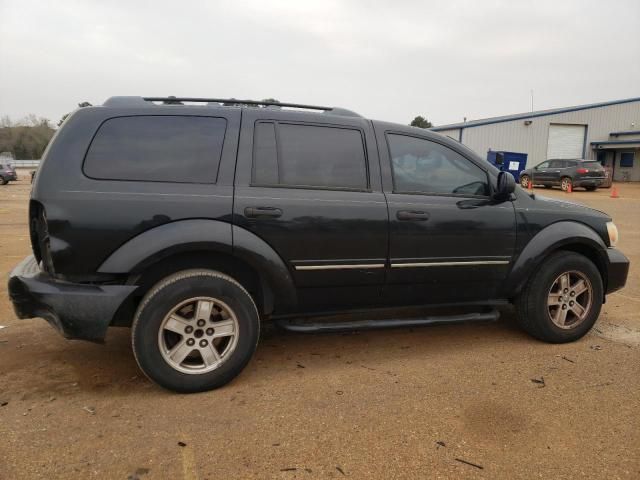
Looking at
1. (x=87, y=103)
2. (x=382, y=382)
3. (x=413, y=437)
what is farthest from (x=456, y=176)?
(x=87, y=103)

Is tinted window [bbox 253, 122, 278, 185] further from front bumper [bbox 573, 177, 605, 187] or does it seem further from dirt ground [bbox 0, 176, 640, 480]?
front bumper [bbox 573, 177, 605, 187]

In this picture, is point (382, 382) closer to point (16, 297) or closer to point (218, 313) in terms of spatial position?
point (218, 313)

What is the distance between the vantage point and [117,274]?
9.45 ft

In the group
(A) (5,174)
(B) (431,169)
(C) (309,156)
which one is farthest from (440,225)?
(A) (5,174)

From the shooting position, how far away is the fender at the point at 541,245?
373cm

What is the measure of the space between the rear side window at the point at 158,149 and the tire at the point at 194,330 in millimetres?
655

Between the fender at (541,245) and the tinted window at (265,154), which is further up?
the tinted window at (265,154)

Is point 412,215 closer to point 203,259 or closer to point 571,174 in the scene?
point 203,259

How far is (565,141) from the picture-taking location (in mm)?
33188

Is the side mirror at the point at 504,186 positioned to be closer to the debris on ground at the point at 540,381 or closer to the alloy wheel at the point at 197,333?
the debris on ground at the point at 540,381

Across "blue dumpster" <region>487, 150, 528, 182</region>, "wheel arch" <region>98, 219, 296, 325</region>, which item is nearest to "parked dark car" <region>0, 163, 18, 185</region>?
"blue dumpster" <region>487, 150, 528, 182</region>

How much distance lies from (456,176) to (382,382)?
1666 millimetres

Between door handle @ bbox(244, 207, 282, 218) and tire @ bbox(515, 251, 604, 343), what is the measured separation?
2.20 meters

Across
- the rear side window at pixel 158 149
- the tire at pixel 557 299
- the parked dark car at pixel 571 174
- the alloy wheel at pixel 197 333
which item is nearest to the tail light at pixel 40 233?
the rear side window at pixel 158 149
